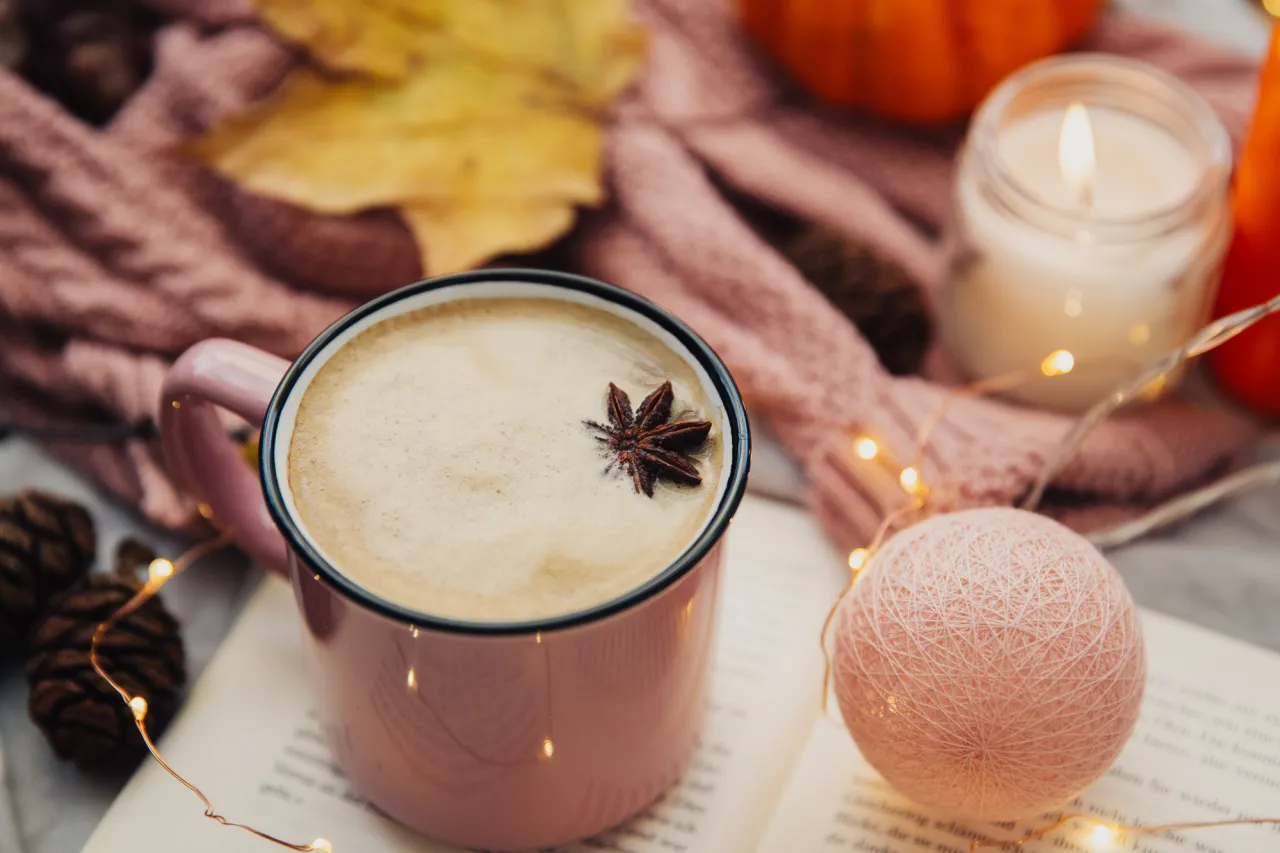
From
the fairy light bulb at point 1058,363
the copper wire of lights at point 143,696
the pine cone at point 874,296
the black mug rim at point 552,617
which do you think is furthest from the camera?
the pine cone at point 874,296

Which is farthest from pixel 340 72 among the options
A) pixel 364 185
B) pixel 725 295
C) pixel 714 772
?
pixel 714 772

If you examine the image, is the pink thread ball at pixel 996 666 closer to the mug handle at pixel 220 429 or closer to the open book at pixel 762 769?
the open book at pixel 762 769

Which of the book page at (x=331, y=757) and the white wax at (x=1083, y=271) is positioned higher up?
the white wax at (x=1083, y=271)

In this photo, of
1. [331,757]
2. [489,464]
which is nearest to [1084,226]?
[489,464]

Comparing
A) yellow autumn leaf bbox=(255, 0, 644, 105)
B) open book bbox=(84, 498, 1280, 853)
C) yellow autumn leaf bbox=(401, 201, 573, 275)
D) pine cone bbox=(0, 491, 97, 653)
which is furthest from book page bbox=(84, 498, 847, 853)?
yellow autumn leaf bbox=(255, 0, 644, 105)

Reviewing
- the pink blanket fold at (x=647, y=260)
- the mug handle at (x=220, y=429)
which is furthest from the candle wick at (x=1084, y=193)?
the mug handle at (x=220, y=429)

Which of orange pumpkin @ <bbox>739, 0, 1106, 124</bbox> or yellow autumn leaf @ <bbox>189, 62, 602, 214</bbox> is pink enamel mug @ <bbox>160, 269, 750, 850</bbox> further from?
orange pumpkin @ <bbox>739, 0, 1106, 124</bbox>
